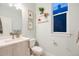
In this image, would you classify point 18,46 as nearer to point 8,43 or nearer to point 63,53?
point 8,43

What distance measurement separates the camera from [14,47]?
5.51 ft

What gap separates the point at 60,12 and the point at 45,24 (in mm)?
295

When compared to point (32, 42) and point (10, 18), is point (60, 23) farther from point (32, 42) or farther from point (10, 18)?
point (10, 18)

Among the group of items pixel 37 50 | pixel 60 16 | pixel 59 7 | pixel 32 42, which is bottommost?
pixel 37 50

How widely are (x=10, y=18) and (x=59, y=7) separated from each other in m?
0.75

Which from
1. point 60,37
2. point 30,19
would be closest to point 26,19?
point 30,19

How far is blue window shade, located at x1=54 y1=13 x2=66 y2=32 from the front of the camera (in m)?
1.78

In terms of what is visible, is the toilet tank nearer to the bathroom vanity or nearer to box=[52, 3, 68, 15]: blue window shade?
the bathroom vanity

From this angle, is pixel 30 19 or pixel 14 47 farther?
pixel 30 19

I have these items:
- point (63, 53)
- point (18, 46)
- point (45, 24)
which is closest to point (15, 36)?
point (18, 46)

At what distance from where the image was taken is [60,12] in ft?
5.91

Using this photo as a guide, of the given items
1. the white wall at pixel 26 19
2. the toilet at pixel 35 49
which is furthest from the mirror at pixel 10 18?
the toilet at pixel 35 49

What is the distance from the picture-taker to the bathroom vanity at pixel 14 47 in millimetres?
1598

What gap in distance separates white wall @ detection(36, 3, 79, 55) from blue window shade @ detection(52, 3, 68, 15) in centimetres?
6
